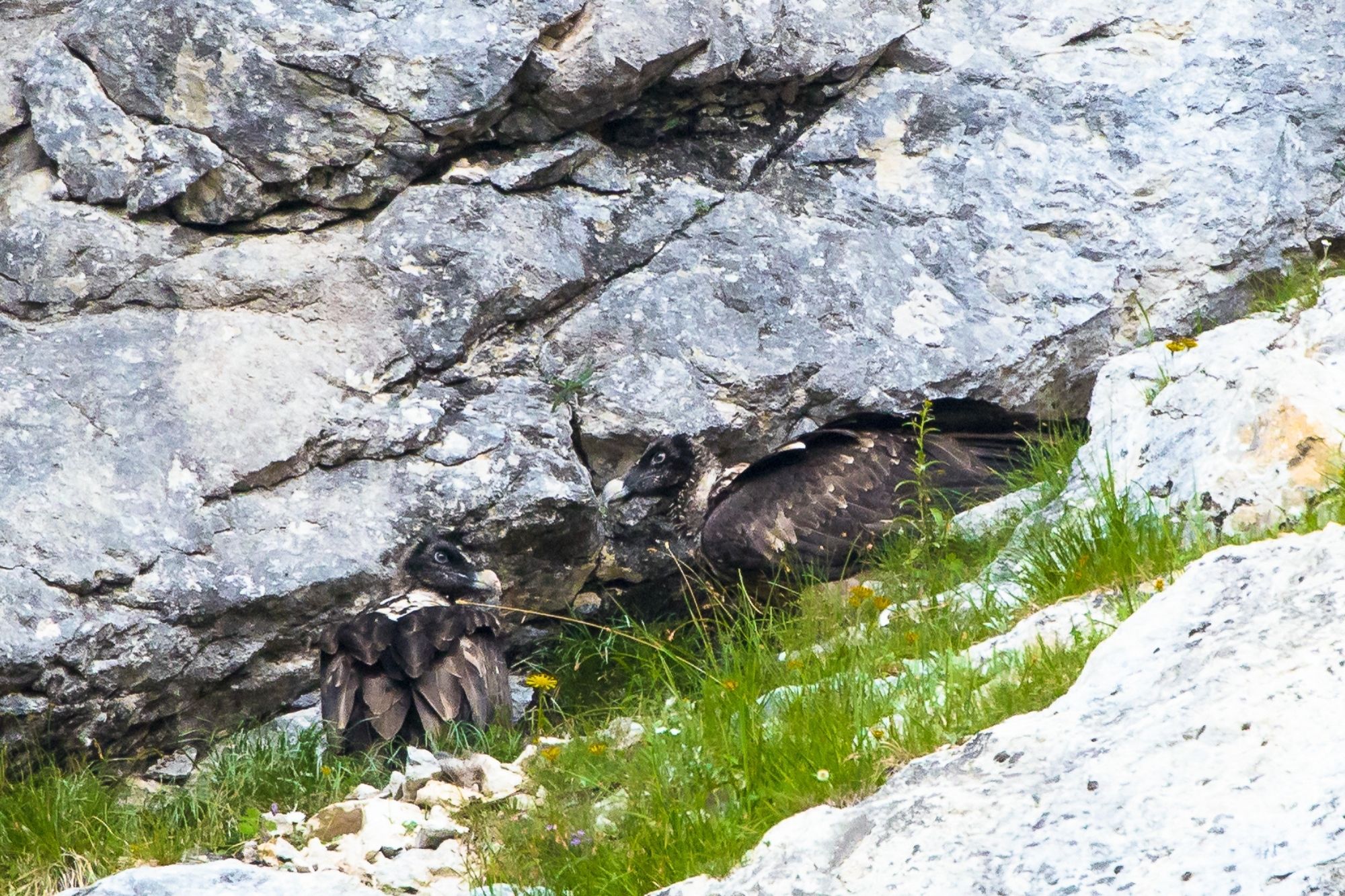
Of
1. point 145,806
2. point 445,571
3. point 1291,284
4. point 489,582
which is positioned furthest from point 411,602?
point 1291,284

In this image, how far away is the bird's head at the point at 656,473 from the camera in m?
6.80

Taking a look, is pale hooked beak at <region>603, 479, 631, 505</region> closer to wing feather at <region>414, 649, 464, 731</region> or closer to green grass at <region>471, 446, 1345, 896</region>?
green grass at <region>471, 446, 1345, 896</region>

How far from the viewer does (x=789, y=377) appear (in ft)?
23.2

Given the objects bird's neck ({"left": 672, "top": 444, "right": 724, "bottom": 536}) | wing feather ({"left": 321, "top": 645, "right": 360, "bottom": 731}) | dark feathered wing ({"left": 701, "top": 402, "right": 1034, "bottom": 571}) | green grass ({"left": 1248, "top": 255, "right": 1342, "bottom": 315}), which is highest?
green grass ({"left": 1248, "top": 255, "right": 1342, "bottom": 315})

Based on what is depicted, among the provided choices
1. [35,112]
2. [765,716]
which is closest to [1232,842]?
[765,716]

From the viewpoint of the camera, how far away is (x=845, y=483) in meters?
7.35

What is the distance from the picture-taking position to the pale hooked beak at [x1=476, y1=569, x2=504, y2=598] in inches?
249

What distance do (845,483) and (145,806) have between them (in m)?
3.77

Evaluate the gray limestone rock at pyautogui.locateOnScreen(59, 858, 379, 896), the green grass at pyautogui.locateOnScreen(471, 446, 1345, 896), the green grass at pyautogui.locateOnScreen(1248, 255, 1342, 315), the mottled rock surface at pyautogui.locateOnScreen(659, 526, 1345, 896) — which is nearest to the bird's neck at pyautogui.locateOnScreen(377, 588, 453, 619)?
the green grass at pyautogui.locateOnScreen(471, 446, 1345, 896)

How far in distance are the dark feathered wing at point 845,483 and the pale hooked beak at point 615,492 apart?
0.51 m

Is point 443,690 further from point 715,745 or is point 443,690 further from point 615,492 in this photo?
point 715,745

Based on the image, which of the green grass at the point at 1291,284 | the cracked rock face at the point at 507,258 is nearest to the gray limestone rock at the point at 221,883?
the cracked rock face at the point at 507,258

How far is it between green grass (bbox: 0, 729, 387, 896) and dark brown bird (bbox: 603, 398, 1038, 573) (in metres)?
2.16

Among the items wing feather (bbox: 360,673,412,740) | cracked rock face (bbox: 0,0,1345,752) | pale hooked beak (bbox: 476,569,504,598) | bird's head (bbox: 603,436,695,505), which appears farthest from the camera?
bird's head (bbox: 603,436,695,505)
